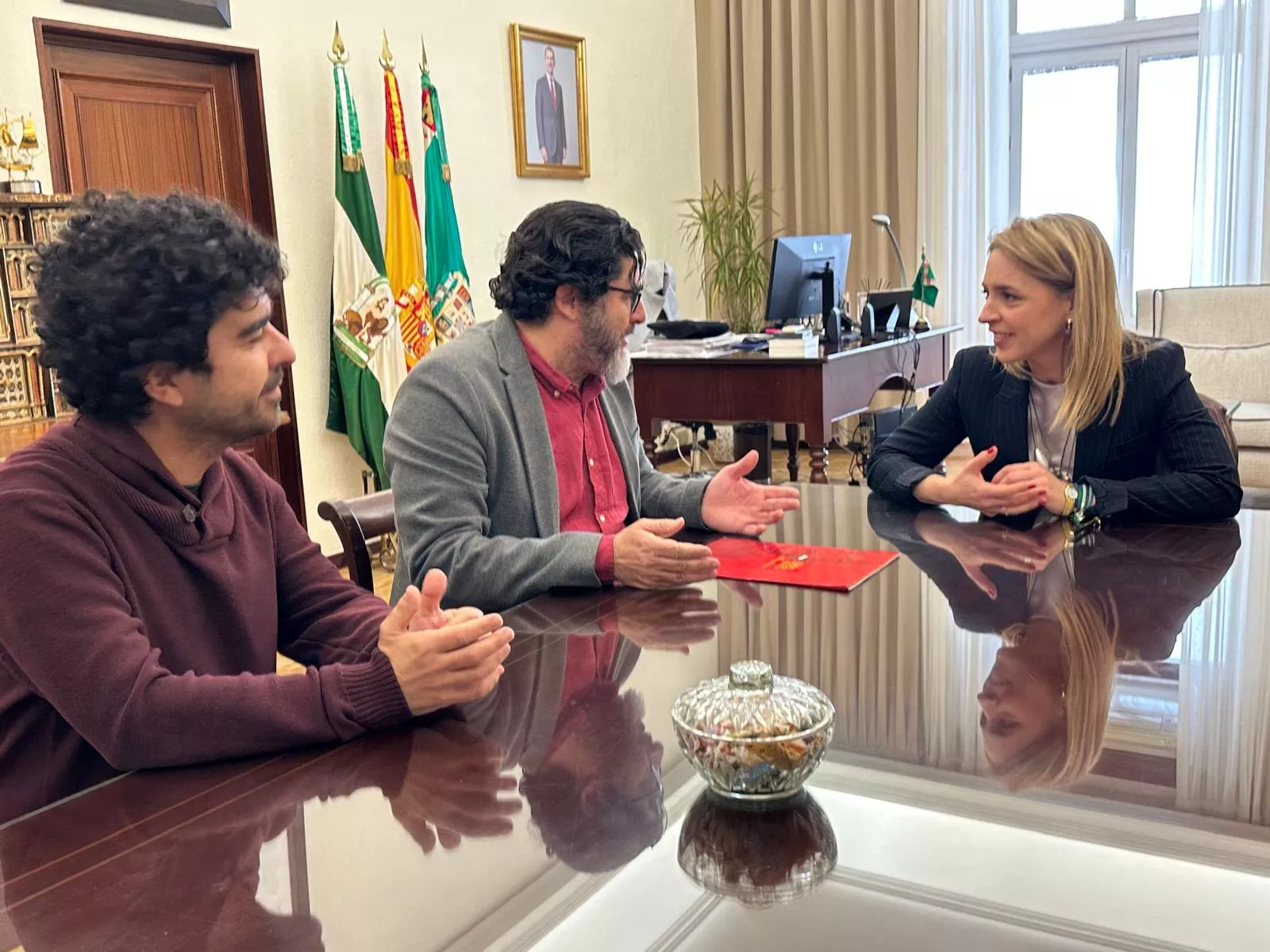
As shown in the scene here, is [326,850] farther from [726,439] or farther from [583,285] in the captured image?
[726,439]

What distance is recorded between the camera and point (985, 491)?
1911mm

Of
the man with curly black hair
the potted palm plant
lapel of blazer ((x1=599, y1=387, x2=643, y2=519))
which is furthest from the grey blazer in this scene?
the potted palm plant

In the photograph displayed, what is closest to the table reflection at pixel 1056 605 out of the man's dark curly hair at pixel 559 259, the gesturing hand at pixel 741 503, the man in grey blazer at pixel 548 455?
the gesturing hand at pixel 741 503

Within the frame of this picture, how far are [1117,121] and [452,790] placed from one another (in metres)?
6.10

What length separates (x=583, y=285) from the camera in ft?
6.22

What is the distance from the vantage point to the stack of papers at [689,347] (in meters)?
4.18

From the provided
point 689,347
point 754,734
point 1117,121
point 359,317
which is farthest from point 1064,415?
point 1117,121

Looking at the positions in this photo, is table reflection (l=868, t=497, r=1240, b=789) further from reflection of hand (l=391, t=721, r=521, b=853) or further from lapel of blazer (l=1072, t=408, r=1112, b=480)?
reflection of hand (l=391, t=721, r=521, b=853)

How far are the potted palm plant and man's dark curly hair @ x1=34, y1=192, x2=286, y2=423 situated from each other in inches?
179

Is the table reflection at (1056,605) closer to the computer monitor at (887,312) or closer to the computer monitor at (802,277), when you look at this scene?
the computer monitor at (802,277)

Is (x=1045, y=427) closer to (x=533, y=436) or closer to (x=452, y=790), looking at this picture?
(x=533, y=436)

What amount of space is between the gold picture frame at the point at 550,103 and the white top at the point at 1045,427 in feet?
12.3

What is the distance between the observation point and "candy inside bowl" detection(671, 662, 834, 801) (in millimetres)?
918

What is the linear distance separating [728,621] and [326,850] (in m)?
0.65
